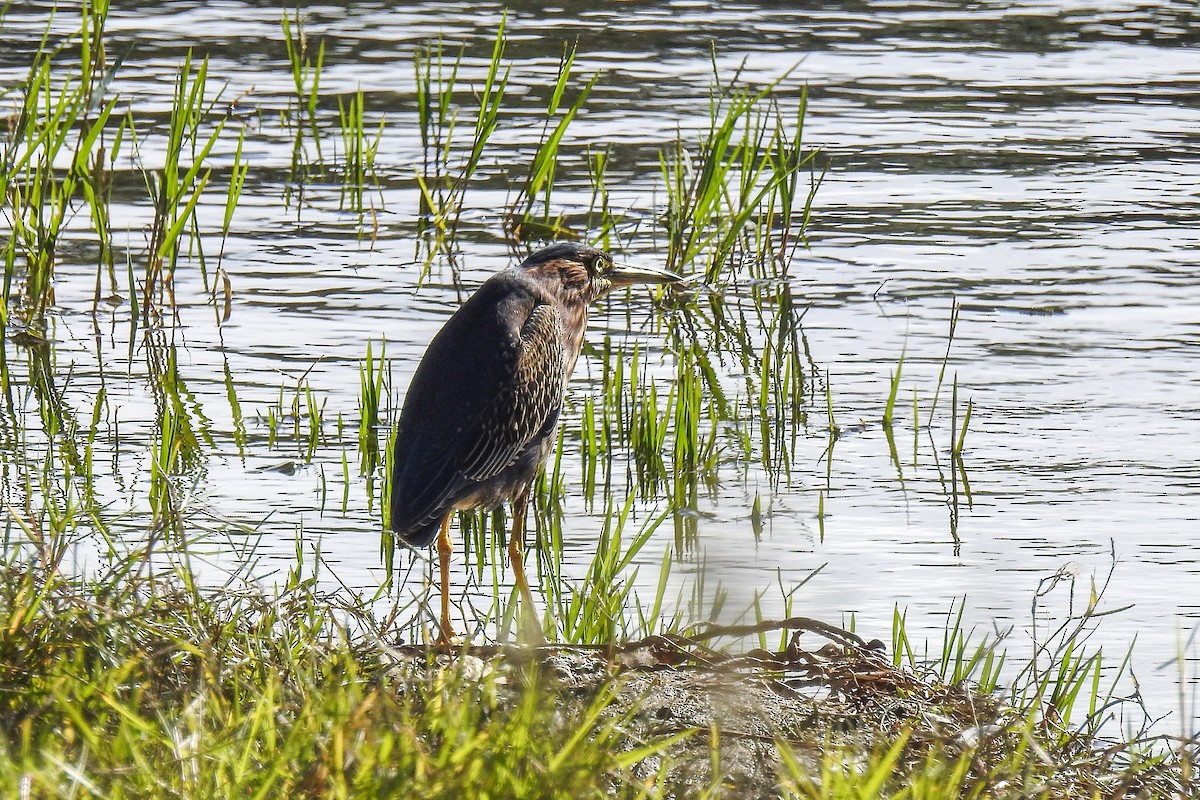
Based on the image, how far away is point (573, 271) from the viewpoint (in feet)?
17.8

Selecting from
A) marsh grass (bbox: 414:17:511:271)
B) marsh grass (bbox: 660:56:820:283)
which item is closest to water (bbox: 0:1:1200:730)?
marsh grass (bbox: 414:17:511:271)

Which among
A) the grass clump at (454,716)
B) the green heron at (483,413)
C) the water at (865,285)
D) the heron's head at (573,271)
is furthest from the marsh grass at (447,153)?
the grass clump at (454,716)

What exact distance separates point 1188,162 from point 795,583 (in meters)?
5.82

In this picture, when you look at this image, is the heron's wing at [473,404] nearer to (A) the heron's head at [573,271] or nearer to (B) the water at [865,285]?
(A) the heron's head at [573,271]

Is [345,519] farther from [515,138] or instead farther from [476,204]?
[515,138]

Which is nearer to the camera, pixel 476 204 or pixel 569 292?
pixel 569 292

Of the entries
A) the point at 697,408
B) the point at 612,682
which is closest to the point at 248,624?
the point at 612,682

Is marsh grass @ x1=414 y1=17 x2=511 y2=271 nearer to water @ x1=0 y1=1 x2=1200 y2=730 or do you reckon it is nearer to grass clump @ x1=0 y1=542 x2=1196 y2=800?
water @ x1=0 y1=1 x2=1200 y2=730

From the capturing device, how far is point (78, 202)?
9.67 metres

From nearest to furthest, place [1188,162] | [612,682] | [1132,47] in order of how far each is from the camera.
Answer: [612,682]
[1188,162]
[1132,47]

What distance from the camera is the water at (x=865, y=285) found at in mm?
5398

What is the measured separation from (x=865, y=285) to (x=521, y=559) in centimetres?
372

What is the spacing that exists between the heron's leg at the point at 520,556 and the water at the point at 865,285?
0.32m

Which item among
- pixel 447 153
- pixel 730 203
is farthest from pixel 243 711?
pixel 447 153
